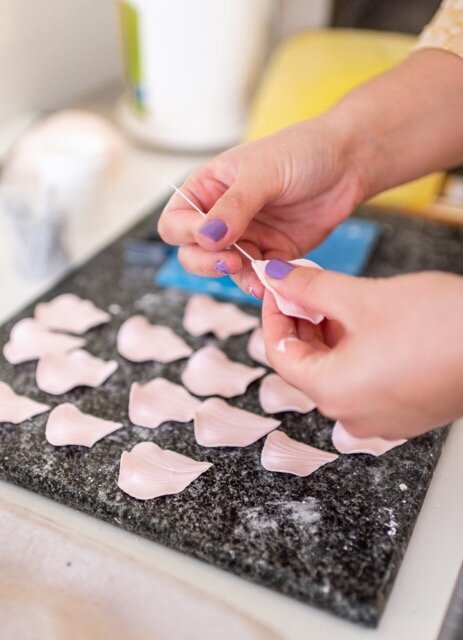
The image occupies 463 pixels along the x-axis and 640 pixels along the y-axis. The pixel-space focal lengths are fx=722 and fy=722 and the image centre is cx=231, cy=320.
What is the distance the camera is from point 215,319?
30.8 inches

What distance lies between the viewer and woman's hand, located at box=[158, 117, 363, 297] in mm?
587

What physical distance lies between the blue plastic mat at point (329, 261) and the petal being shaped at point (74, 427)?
0.82 feet

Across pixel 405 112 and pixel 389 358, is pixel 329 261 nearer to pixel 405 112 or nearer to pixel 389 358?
pixel 405 112

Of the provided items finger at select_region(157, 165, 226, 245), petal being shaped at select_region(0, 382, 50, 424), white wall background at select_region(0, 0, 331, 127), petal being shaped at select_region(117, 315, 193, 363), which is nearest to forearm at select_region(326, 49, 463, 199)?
finger at select_region(157, 165, 226, 245)

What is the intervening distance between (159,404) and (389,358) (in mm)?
265

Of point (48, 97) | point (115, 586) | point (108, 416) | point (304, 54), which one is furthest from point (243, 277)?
point (48, 97)

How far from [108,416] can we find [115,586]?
0.18m

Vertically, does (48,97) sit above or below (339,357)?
below

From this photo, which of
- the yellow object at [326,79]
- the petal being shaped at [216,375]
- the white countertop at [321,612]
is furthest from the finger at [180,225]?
the yellow object at [326,79]

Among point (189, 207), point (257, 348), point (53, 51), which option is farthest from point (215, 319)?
point (53, 51)

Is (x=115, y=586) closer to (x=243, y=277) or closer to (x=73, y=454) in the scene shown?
(x=73, y=454)

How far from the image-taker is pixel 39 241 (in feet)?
2.76

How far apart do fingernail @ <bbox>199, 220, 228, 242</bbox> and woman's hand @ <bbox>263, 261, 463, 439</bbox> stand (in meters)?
0.10

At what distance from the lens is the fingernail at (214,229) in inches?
22.0
